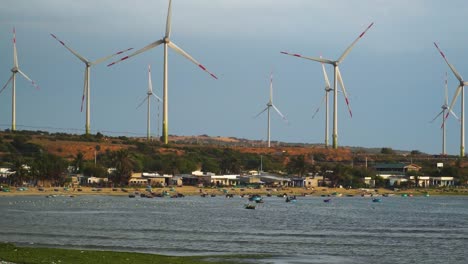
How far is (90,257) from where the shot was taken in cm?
6000

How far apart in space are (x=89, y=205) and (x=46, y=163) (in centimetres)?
5495

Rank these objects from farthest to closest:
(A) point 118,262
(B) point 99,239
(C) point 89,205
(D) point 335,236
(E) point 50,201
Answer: (E) point 50,201 < (C) point 89,205 < (D) point 335,236 < (B) point 99,239 < (A) point 118,262

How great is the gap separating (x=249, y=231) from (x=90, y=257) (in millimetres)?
33716

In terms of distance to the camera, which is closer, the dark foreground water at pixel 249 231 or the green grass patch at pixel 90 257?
the green grass patch at pixel 90 257

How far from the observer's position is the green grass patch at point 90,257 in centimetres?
5753

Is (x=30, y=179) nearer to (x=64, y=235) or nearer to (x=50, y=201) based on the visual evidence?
(x=50, y=201)

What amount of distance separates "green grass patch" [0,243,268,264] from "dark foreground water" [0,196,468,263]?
3467mm

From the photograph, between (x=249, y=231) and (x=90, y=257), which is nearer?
(x=90, y=257)

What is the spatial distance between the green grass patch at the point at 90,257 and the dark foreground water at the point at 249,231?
347 cm

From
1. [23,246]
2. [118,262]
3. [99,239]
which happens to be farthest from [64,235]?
[118,262]

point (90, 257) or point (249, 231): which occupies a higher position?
point (90, 257)

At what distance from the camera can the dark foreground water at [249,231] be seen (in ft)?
234

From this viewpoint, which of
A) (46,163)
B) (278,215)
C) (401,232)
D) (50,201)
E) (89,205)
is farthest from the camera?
(46,163)

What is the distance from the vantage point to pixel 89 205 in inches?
5443
